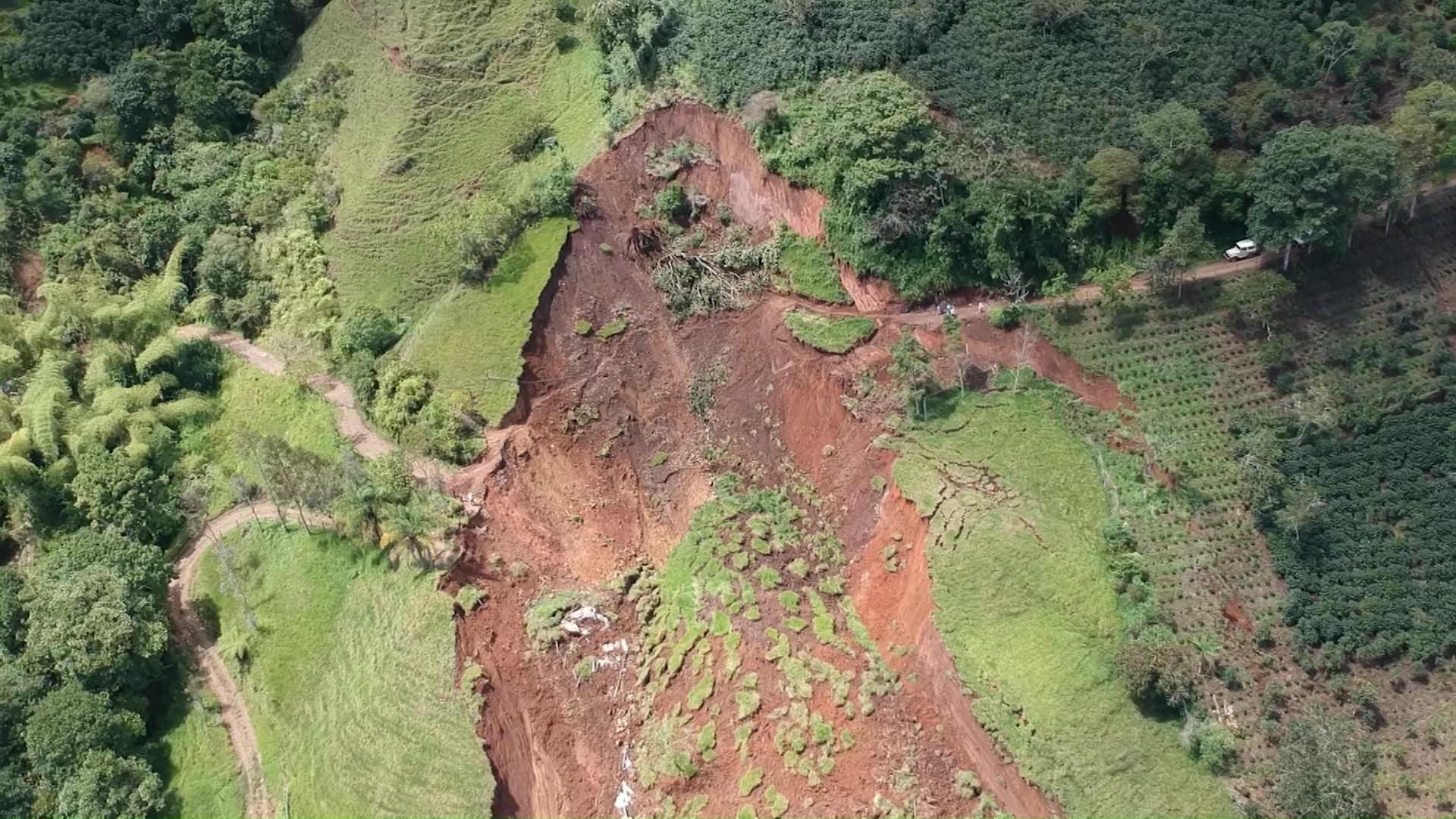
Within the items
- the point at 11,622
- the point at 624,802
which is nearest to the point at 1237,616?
the point at 624,802

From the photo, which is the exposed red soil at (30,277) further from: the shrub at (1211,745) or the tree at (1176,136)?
the shrub at (1211,745)

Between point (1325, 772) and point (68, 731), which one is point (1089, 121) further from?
point (68, 731)

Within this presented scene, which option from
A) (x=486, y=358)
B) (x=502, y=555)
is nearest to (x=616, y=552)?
(x=502, y=555)

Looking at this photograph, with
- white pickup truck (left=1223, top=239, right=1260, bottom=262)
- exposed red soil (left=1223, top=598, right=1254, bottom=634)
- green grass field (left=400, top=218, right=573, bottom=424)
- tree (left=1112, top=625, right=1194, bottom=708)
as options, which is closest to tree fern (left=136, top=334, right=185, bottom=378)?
green grass field (left=400, top=218, right=573, bottom=424)

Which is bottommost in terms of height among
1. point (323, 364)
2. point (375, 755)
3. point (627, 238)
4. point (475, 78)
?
point (375, 755)

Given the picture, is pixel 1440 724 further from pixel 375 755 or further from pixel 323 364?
pixel 323 364

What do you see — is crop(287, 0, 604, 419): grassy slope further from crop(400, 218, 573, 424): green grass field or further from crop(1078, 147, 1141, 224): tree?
crop(1078, 147, 1141, 224): tree
